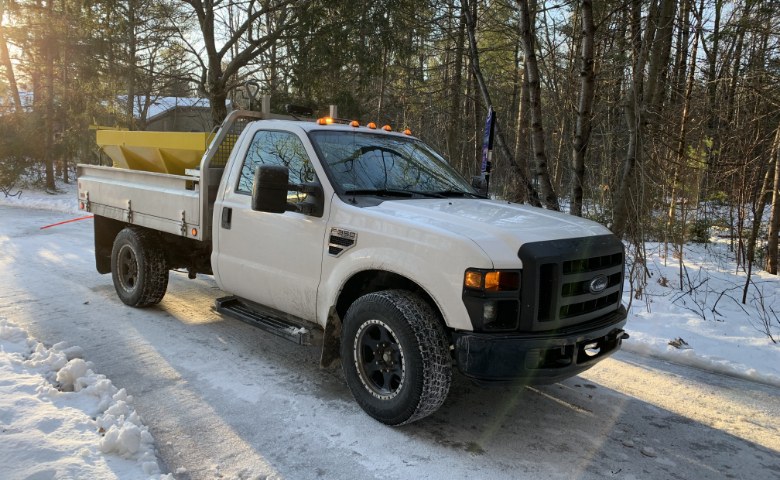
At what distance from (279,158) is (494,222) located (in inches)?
78.5

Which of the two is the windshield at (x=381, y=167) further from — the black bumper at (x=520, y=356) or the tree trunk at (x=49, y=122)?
the tree trunk at (x=49, y=122)

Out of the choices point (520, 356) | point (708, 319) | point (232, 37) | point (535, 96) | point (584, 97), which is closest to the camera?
point (520, 356)

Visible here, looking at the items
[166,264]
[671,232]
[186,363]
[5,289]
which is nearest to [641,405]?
[186,363]

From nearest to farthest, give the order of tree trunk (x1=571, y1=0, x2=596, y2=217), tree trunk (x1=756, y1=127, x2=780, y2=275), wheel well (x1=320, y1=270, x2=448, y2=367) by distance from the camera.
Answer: wheel well (x1=320, y1=270, x2=448, y2=367) < tree trunk (x1=571, y1=0, x2=596, y2=217) < tree trunk (x1=756, y1=127, x2=780, y2=275)

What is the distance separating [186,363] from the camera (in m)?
4.52

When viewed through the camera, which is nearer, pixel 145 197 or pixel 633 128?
pixel 145 197

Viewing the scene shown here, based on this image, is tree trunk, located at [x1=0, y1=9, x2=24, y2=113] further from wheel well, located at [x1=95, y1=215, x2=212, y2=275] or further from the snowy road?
the snowy road

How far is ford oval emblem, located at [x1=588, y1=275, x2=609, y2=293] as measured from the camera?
3.44m

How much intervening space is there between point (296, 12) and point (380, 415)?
47.3 feet

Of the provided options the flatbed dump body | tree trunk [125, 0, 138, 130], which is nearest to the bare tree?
tree trunk [125, 0, 138, 130]

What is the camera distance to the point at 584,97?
7.22 m

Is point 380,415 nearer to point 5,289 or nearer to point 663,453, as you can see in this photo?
point 663,453

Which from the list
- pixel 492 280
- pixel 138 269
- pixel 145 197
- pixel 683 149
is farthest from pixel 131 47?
pixel 492 280

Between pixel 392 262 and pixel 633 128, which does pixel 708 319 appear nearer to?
pixel 633 128
